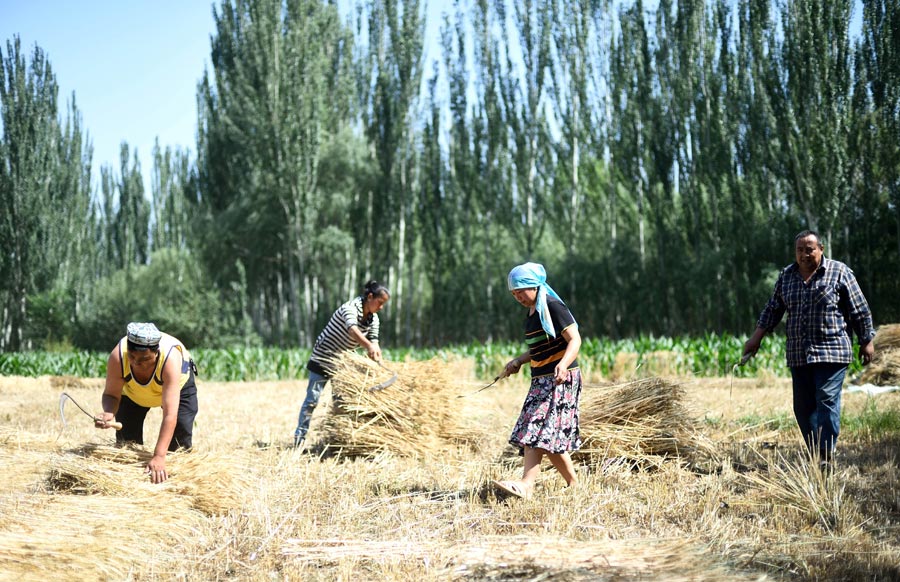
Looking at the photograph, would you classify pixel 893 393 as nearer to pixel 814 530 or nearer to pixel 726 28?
pixel 814 530

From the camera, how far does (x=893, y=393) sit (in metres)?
9.99

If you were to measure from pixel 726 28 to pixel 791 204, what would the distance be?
5671mm

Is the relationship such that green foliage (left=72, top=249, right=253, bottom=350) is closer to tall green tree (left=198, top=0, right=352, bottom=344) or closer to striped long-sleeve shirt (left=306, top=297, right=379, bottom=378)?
tall green tree (left=198, top=0, right=352, bottom=344)

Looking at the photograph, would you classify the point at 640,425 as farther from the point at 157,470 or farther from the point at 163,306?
the point at 163,306

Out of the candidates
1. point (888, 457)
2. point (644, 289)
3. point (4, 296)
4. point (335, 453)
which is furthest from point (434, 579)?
point (4, 296)

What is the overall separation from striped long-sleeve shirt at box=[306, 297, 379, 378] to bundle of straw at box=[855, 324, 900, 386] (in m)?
7.26

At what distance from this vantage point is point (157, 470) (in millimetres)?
4465

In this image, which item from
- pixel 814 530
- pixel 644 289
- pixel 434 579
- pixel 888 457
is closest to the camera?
pixel 434 579

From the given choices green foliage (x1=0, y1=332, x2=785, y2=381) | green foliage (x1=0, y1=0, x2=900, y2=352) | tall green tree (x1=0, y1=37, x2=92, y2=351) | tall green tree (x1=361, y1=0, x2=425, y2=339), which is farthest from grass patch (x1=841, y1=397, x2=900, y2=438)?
tall green tree (x1=0, y1=37, x2=92, y2=351)

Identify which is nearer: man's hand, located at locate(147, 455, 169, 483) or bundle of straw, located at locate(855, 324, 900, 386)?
man's hand, located at locate(147, 455, 169, 483)

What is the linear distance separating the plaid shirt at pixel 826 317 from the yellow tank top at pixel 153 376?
3903mm

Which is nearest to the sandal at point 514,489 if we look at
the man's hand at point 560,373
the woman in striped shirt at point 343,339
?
the man's hand at point 560,373

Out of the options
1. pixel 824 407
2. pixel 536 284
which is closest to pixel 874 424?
pixel 824 407

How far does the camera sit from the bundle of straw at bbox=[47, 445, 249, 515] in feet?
14.1
